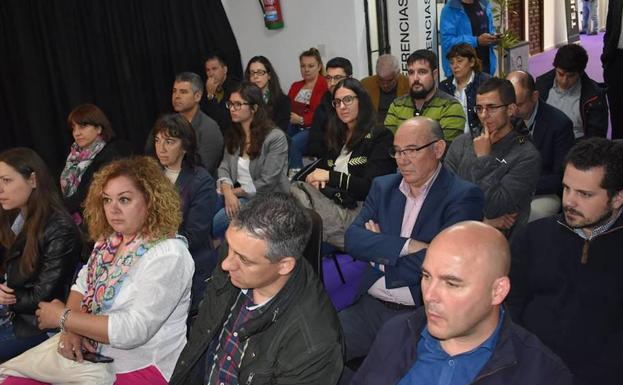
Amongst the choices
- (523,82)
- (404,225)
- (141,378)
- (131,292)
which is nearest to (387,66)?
(523,82)

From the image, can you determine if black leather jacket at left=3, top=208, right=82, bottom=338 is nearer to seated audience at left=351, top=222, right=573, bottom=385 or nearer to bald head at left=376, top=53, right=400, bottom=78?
seated audience at left=351, top=222, right=573, bottom=385

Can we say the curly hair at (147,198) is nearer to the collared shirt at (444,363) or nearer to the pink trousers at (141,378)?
the pink trousers at (141,378)

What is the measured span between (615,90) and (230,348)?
4.35 m

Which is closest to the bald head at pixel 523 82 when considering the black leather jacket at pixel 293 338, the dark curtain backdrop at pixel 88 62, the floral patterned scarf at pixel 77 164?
Answer: the black leather jacket at pixel 293 338

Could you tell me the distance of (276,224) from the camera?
1.97 meters

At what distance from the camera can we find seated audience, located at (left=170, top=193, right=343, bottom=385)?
6.02ft

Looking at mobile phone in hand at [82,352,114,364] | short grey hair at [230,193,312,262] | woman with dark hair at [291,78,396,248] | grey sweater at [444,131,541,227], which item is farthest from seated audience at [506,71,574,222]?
mobile phone in hand at [82,352,114,364]

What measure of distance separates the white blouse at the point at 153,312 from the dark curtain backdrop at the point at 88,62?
3.16 meters

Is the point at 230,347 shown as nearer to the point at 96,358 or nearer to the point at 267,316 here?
the point at 267,316

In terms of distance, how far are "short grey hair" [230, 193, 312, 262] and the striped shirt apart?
1941mm

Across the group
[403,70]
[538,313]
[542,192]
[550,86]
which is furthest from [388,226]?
[403,70]

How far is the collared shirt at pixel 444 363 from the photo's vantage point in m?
1.63

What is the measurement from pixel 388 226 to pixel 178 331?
1.02 meters

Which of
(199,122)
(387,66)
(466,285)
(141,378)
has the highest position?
(387,66)
